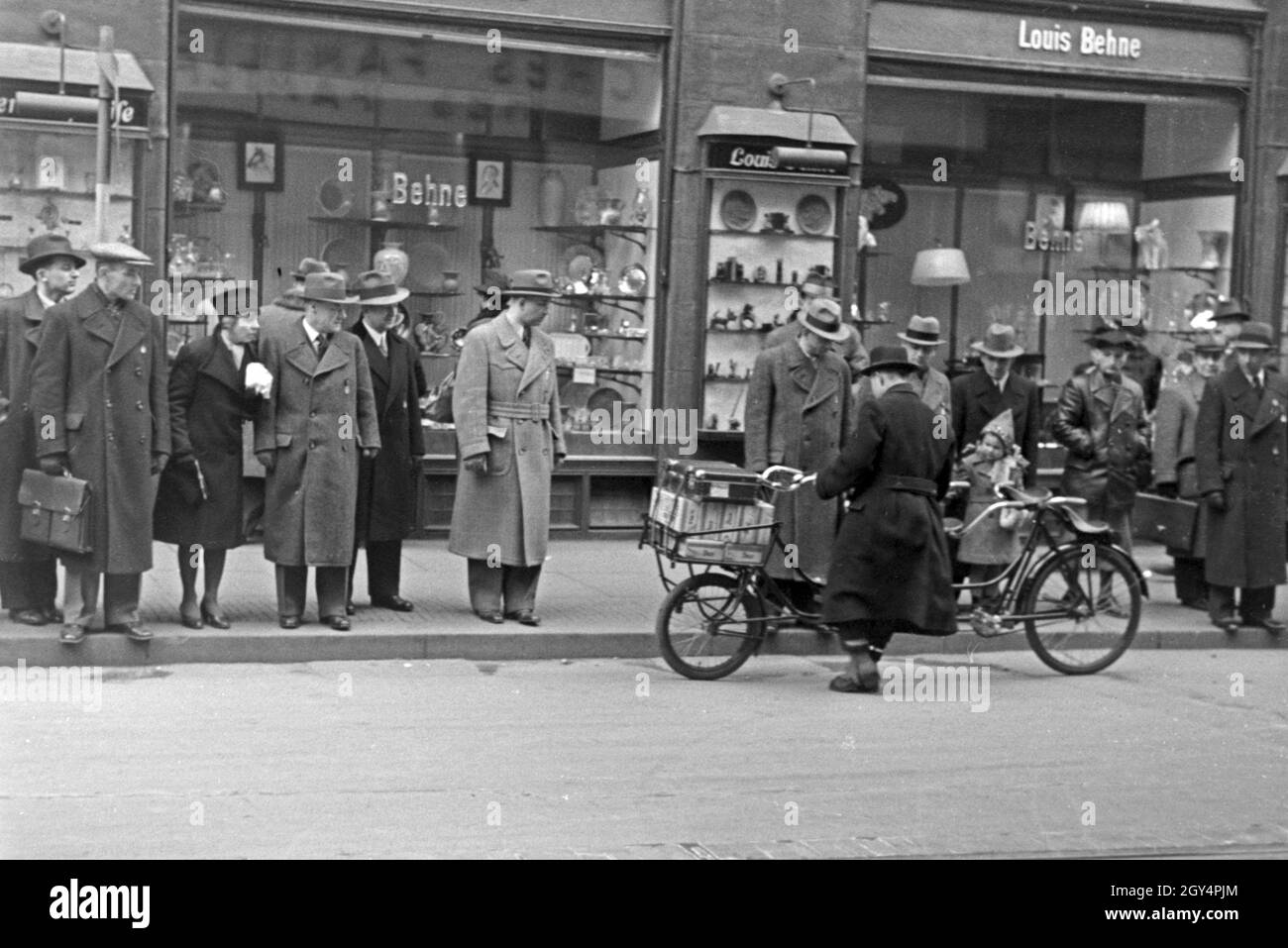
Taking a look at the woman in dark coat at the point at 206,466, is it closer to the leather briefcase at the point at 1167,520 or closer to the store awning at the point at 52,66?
the store awning at the point at 52,66

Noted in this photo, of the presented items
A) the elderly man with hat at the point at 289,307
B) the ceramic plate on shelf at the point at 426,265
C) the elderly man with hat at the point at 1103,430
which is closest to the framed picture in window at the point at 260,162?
the ceramic plate on shelf at the point at 426,265

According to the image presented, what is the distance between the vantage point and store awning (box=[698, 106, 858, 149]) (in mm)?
15609

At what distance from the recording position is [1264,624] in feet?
43.6

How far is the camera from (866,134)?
55.8ft

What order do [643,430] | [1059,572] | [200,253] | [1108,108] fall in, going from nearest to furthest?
[1059,572] < [200,253] < [643,430] < [1108,108]

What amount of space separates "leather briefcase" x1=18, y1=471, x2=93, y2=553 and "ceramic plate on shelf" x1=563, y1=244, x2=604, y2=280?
21.2ft

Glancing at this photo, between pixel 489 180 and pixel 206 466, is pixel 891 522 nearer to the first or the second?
pixel 206 466

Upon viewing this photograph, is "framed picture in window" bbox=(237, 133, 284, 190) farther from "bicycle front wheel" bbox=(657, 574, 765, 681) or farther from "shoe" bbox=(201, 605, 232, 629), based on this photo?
"bicycle front wheel" bbox=(657, 574, 765, 681)

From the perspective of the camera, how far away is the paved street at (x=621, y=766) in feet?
23.8

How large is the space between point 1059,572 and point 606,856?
17.3 feet

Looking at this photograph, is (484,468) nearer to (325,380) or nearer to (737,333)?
(325,380)
